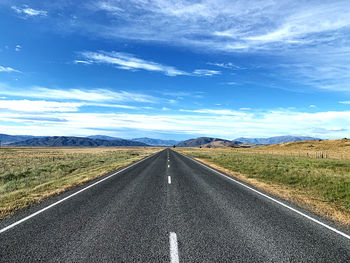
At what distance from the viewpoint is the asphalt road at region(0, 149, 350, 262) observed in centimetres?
396

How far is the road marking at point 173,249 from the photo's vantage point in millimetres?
3775

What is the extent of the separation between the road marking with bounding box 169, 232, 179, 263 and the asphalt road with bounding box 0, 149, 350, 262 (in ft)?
0.06

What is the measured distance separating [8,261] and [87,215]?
248cm

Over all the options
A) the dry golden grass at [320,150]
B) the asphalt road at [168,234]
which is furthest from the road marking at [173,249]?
the dry golden grass at [320,150]

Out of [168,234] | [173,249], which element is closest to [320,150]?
[168,234]

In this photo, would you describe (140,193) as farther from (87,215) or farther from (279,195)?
(279,195)

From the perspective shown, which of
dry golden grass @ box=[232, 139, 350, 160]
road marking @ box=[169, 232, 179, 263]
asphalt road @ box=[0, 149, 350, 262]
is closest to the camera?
road marking @ box=[169, 232, 179, 263]

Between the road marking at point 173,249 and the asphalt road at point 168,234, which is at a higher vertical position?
the road marking at point 173,249

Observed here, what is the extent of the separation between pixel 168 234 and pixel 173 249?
2.40ft

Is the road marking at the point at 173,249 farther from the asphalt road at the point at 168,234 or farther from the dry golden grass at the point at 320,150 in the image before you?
the dry golden grass at the point at 320,150

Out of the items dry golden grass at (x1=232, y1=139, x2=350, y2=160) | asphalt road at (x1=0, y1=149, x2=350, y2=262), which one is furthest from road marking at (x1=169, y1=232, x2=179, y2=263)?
dry golden grass at (x1=232, y1=139, x2=350, y2=160)

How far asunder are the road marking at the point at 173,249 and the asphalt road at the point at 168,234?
2 cm

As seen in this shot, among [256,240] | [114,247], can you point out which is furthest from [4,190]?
[256,240]

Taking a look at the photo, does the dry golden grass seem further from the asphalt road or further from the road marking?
the road marking
